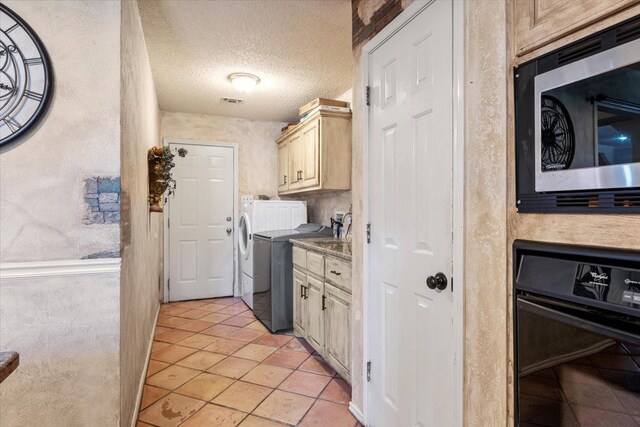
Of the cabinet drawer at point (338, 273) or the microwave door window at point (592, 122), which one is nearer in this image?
the microwave door window at point (592, 122)

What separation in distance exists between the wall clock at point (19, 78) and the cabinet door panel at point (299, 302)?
2124mm

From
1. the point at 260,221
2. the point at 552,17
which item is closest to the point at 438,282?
the point at 552,17

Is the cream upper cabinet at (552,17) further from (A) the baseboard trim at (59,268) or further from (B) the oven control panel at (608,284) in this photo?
(A) the baseboard trim at (59,268)

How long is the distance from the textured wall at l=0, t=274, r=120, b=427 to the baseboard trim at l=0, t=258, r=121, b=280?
22mm

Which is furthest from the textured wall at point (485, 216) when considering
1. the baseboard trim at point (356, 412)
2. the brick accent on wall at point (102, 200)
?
the brick accent on wall at point (102, 200)

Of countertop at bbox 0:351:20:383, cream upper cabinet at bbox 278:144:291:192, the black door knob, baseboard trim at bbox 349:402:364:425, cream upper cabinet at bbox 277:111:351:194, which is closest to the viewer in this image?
countertop at bbox 0:351:20:383

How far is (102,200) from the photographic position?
58.7 inches

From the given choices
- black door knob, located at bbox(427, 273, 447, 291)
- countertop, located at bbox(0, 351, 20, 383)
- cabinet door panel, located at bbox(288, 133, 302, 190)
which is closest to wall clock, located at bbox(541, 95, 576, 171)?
black door knob, located at bbox(427, 273, 447, 291)

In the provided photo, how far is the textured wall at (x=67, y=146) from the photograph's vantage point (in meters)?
1.41

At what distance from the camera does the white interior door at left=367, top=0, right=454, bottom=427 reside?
1.36 m

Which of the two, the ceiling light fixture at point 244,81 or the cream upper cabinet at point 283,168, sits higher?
the ceiling light fixture at point 244,81

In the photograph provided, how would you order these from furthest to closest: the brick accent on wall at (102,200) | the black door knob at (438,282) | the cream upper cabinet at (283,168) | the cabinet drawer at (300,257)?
the cream upper cabinet at (283,168) < the cabinet drawer at (300,257) < the brick accent on wall at (102,200) < the black door knob at (438,282)

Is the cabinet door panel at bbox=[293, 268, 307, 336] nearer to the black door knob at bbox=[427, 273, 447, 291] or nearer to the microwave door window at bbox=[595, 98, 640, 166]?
the black door knob at bbox=[427, 273, 447, 291]

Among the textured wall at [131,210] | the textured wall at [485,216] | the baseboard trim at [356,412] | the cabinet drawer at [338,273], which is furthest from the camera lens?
the cabinet drawer at [338,273]
